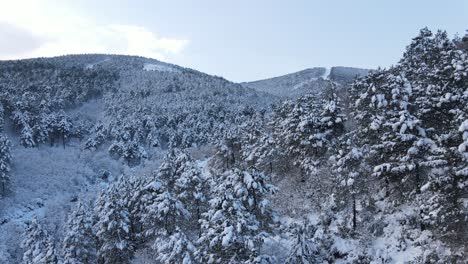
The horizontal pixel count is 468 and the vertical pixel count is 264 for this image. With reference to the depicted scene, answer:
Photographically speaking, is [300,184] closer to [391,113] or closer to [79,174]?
[391,113]

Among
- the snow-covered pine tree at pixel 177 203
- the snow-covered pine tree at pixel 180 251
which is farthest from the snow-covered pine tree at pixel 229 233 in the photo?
the snow-covered pine tree at pixel 177 203

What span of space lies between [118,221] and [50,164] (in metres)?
55.2

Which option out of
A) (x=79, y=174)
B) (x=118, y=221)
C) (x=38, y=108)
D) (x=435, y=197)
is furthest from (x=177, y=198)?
(x=38, y=108)

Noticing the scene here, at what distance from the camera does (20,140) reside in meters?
88.8

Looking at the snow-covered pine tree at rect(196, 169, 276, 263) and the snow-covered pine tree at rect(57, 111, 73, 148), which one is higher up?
the snow-covered pine tree at rect(57, 111, 73, 148)

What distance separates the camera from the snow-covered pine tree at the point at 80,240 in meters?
36.6

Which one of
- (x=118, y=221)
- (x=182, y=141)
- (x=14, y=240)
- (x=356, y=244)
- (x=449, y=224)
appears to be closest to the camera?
(x=449, y=224)

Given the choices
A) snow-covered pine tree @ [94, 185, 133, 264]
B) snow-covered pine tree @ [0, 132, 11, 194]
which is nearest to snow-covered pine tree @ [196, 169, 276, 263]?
snow-covered pine tree @ [94, 185, 133, 264]

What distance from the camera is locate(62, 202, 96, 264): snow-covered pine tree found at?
120 ft

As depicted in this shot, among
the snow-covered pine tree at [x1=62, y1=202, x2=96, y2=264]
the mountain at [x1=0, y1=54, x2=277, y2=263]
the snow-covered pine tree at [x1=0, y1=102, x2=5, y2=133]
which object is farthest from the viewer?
the snow-covered pine tree at [x1=0, y1=102, x2=5, y2=133]

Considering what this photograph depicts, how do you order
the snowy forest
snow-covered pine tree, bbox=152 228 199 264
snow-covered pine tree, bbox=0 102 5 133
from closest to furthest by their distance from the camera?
the snowy forest → snow-covered pine tree, bbox=152 228 199 264 → snow-covered pine tree, bbox=0 102 5 133

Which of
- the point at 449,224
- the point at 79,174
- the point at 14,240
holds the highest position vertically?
the point at 449,224

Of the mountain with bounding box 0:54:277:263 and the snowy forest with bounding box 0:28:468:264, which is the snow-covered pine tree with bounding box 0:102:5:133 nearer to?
the mountain with bounding box 0:54:277:263

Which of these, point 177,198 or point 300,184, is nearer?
point 177,198
